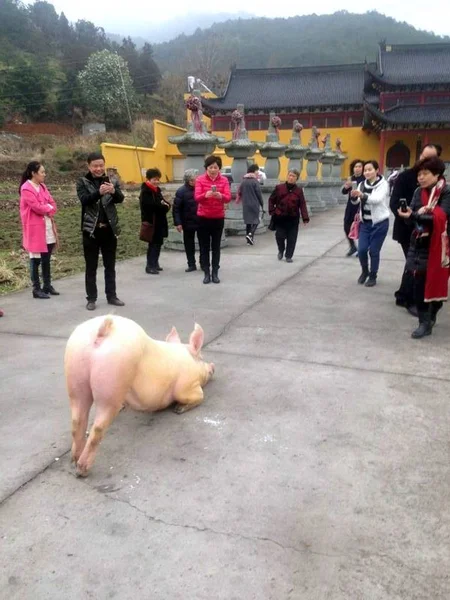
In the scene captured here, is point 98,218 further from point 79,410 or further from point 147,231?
point 79,410

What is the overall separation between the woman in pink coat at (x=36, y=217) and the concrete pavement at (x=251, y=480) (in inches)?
57.3

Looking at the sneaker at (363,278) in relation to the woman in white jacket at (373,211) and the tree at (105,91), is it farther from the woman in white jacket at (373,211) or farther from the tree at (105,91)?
the tree at (105,91)

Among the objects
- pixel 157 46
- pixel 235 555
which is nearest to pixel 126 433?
pixel 235 555

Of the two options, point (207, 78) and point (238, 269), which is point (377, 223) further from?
point (207, 78)

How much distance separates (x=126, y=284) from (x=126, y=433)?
407 centimetres

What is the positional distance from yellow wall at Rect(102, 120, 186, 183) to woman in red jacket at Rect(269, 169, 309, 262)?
19.0 meters

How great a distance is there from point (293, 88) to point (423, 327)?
35166mm

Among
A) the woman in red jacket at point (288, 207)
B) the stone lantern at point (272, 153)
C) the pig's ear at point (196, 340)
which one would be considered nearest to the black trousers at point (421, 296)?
the pig's ear at point (196, 340)

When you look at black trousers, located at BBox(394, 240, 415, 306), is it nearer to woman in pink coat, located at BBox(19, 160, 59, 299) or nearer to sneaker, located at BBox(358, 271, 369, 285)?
sneaker, located at BBox(358, 271, 369, 285)

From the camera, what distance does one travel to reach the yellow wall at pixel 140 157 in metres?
27.1

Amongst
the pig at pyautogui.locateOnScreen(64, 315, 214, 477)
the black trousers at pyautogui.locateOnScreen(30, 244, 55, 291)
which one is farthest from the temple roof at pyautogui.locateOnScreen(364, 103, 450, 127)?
the pig at pyautogui.locateOnScreen(64, 315, 214, 477)

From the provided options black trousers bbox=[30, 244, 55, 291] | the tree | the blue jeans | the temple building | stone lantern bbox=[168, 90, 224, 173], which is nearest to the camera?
black trousers bbox=[30, 244, 55, 291]

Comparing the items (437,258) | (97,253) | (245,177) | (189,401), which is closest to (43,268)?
(97,253)

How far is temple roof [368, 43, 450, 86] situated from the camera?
103 ft
